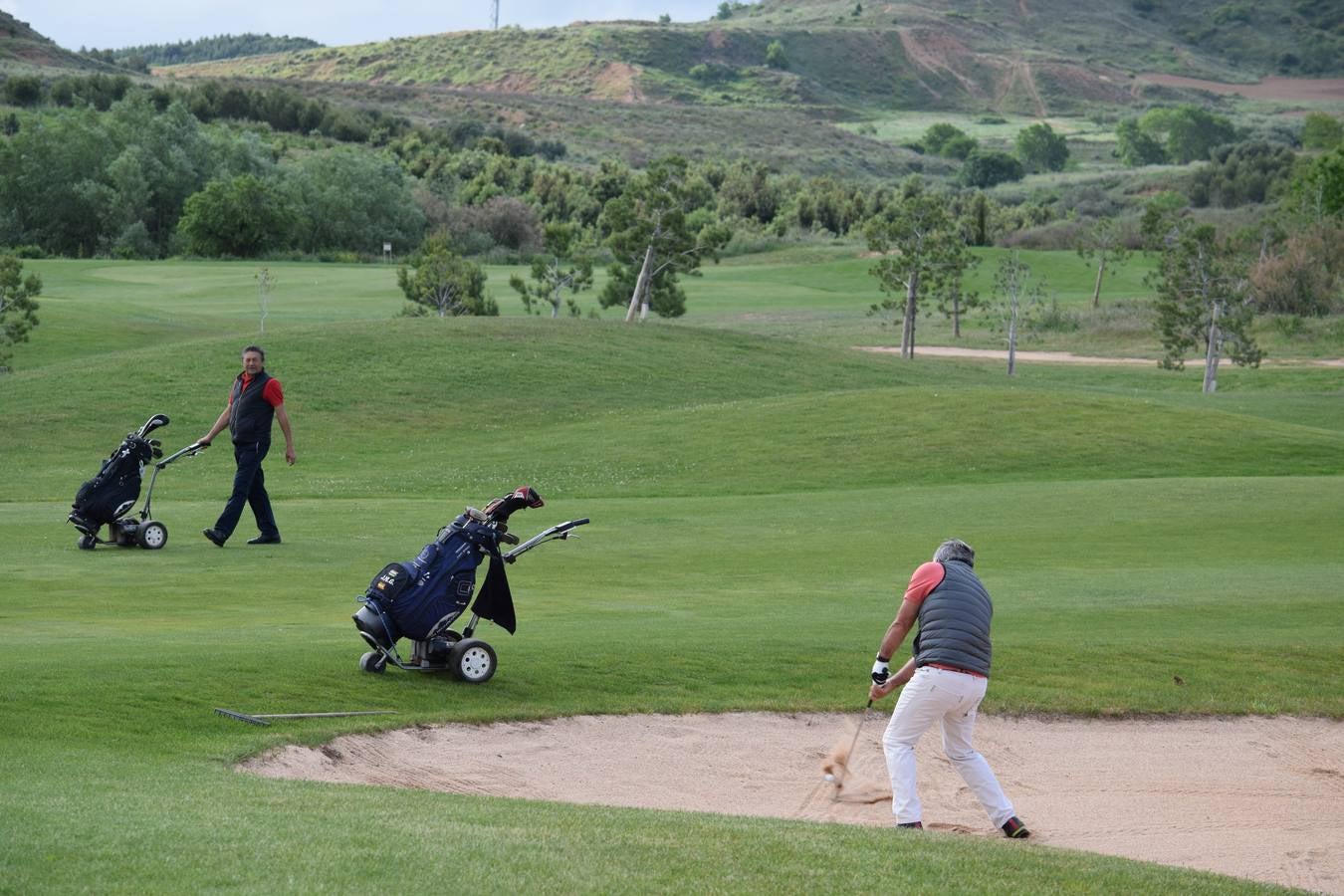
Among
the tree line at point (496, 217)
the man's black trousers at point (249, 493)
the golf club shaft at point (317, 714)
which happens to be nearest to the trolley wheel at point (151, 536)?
the man's black trousers at point (249, 493)

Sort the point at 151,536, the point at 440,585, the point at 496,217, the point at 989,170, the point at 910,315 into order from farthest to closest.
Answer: the point at 989,170 → the point at 496,217 → the point at 910,315 → the point at 151,536 → the point at 440,585

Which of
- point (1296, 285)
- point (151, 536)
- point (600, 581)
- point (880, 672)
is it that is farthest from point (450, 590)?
point (1296, 285)

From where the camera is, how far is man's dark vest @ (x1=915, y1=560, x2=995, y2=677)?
34.8 ft

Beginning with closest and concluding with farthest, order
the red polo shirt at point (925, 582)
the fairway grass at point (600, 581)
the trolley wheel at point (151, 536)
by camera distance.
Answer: the fairway grass at point (600, 581), the red polo shirt at point (925, 582), the trolley wheel at point (151, 536)

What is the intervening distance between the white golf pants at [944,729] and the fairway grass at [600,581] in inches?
35.8

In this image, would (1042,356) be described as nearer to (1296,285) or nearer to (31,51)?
(1296,285)

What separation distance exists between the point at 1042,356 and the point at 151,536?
62614mm

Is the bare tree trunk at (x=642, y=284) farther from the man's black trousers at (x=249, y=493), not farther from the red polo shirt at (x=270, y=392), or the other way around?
the red polo shirt at (x=270, y=392)

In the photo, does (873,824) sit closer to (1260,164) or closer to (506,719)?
(506,719)

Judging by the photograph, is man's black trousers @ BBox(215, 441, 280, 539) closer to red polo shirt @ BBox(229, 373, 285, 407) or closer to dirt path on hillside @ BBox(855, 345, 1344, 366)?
red polo shirt @ BBox(229, 373, 285, 407)

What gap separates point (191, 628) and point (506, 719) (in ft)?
13.5

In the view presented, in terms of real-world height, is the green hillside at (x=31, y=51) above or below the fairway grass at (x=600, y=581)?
above

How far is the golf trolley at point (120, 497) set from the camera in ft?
66.1

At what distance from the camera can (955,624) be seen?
34.9 ft
